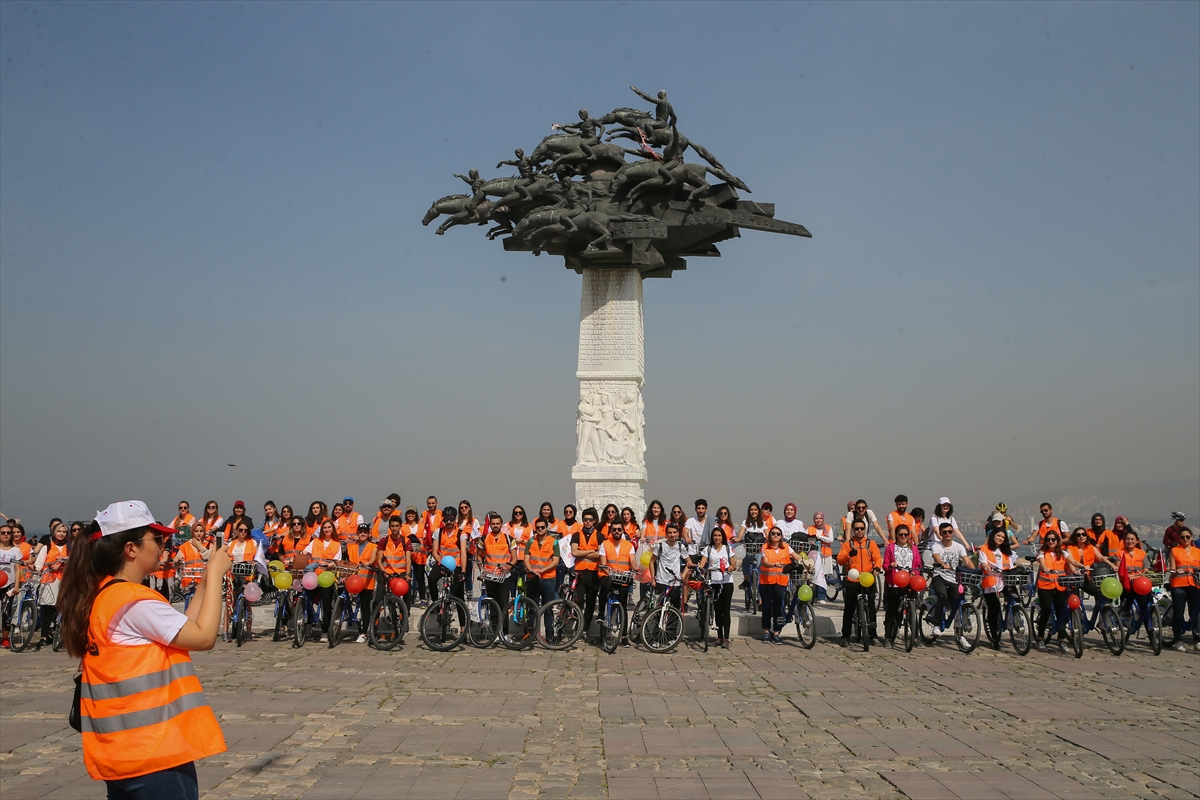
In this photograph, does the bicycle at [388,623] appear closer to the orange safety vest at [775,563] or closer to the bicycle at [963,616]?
the orange safety vest at [775,563]

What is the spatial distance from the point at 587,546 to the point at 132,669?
412 inches

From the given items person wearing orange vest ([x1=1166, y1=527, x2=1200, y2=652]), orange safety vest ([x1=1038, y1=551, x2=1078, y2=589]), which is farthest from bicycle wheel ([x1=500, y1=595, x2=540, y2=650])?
person wearing orange vest ([x1=1166, y1=527, x2=1200, y2=652])

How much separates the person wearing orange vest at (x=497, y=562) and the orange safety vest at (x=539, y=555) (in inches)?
8.4

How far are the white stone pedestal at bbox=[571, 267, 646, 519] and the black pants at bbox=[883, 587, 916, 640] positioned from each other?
6.57 m

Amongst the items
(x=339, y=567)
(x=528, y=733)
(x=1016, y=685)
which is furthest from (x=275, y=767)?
(x=1016, y=685)

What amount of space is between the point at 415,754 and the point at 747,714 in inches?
120

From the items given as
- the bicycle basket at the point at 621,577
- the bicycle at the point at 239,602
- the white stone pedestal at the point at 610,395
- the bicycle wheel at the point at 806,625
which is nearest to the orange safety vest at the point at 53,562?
the bicycle at the point at 239,602

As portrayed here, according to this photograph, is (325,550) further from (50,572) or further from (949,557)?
(949,557)

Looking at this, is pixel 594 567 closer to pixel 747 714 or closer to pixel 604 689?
pixel 604 689

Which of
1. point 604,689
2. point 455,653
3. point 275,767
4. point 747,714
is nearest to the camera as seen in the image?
point 275,767

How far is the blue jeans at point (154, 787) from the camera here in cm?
327

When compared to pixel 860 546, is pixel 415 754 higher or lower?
lower

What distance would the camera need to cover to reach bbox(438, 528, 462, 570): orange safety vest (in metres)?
14.6

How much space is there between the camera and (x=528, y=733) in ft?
26.3
